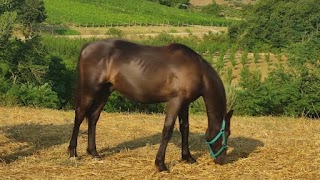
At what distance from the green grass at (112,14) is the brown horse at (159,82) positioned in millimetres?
54249

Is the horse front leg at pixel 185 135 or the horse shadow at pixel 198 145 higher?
the horse front leg at pixel 185 135

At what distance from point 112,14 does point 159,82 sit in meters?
63.8

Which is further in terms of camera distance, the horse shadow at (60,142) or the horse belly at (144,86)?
the horse shadow at (60,142)

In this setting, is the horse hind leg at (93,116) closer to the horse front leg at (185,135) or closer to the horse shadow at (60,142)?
the horse shadow at (60,142)

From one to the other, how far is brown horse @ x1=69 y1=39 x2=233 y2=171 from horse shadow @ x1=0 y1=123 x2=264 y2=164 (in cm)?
78

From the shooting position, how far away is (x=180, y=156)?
7.11 metres

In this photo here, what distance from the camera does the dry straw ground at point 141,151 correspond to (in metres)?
6.12

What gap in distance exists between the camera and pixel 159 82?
20.9 feet

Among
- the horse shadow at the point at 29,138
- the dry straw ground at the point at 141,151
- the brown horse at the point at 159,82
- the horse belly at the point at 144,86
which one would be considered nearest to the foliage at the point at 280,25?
the dry straw ground at the point at 141,151

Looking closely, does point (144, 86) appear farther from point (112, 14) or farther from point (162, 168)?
point (112, 14)

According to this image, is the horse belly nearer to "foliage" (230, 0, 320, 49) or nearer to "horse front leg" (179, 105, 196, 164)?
"horse front leg" (179, 105, 196, 164)

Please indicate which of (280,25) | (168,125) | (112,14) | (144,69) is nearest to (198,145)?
(168,125)

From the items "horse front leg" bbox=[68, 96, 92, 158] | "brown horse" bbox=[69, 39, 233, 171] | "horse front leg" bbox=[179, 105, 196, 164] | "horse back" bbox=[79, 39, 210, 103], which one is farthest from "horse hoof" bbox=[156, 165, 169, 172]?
"horse front leg" bbox=[68, 96, 92, 158]

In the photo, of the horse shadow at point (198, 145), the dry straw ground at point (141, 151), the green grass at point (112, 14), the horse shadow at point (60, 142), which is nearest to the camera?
the dry straw ground at point (141, 151)
